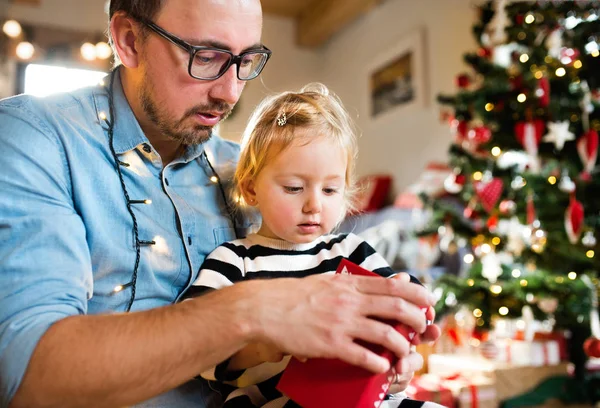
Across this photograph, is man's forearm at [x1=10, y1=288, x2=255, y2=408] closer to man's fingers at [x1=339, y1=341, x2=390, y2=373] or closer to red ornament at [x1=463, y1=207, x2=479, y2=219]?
man's fingers at [x1=339, y1=341, x2=390, y2=373]

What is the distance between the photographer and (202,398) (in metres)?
1.12

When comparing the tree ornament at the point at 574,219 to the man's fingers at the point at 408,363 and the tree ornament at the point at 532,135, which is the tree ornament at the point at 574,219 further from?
the man's fingers at the point at 408,363

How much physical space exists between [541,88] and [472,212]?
68cm

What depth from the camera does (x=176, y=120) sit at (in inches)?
45.5

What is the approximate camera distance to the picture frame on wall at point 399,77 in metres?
4.72

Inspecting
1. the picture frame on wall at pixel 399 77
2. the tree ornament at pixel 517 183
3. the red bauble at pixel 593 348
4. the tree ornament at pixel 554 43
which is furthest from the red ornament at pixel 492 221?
the picture frame on wall at pixel 399 77

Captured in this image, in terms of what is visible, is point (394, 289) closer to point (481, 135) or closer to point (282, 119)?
point (282, 119)

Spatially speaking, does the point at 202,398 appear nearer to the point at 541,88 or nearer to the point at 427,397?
the point at 427,397

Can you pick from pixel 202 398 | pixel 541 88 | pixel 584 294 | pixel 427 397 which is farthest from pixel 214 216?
pixel 541 88

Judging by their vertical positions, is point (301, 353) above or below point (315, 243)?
below

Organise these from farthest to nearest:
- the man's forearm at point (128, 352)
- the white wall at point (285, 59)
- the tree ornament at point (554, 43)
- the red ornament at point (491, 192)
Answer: the white wall at point (285, 59) → the tree ornament at point (554, 43) → the red ornament at point (491, 192) → the man's forearm at point (128, 352)

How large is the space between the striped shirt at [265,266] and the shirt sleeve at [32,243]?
0.26m

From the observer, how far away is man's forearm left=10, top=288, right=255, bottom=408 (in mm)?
716

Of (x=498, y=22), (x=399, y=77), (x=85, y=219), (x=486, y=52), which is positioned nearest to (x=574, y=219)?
(x=486, y=52)
